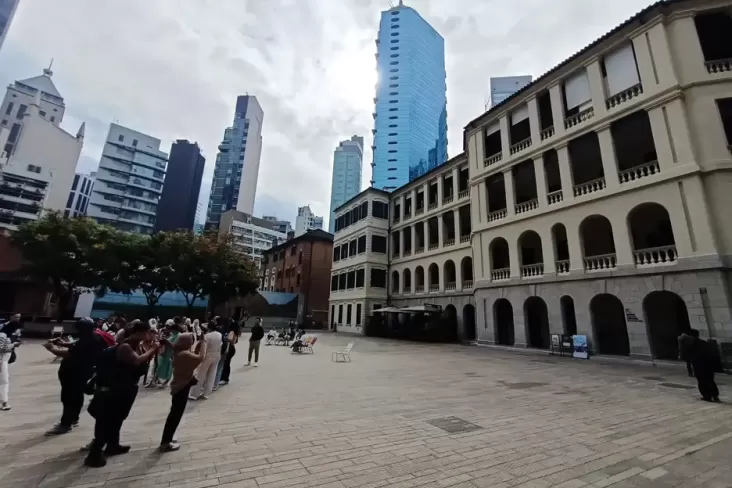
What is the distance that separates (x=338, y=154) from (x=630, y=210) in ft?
467

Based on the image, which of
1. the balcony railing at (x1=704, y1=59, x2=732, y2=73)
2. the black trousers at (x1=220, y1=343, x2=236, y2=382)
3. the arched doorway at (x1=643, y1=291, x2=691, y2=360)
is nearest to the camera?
the black trousers at (x1=220, y1=343, x2=236, y2=382)

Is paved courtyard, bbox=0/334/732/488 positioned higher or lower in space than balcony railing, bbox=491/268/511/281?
lower

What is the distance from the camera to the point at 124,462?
3.97 metres

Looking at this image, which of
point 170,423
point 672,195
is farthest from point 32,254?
point 672,195

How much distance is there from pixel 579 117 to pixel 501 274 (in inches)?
387

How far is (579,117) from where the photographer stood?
17.9 metres

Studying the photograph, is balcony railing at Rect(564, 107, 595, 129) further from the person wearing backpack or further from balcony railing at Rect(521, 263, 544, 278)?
the person wearing backpack

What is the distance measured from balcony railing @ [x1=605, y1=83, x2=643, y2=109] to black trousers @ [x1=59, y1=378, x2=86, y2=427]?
22272mm

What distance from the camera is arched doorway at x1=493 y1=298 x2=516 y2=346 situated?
71.7 ft

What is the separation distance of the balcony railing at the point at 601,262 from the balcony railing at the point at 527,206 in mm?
4371

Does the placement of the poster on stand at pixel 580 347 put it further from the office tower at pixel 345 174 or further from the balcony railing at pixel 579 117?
the office tower at pixel 345 174

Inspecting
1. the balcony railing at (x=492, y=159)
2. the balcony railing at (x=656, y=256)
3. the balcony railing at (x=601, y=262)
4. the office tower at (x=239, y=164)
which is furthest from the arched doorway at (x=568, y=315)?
the office tower at (x=239, y=164)

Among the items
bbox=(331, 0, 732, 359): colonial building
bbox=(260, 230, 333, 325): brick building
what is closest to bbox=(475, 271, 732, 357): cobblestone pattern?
bbox=(331, 0, 732, 359): colonial building

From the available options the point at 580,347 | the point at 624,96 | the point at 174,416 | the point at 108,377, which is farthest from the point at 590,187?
the point at 108,377
